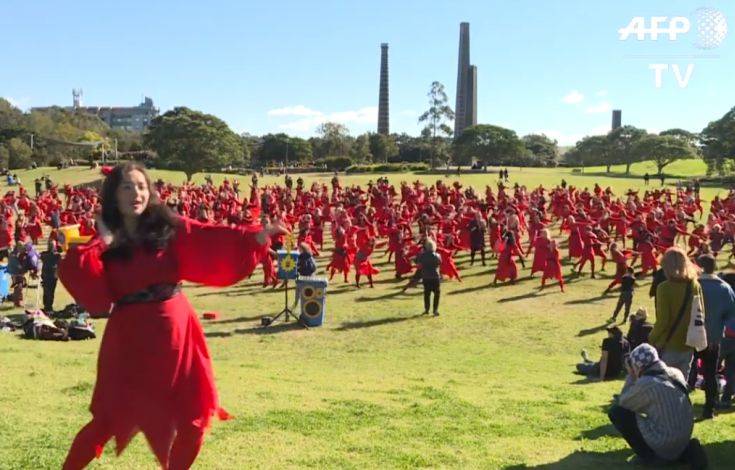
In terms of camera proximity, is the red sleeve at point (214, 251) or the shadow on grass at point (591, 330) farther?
the shadow on grass at point (591, 330)

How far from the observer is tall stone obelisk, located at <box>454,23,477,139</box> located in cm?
12962

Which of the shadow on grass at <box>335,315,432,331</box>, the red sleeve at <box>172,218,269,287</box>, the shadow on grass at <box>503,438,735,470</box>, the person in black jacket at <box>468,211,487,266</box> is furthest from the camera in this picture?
the person in black jacket at <box>468,211,487,266</box>

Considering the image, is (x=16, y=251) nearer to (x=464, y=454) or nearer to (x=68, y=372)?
(x=68, y=372)

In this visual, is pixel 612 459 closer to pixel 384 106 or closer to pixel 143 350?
pixel 143 350

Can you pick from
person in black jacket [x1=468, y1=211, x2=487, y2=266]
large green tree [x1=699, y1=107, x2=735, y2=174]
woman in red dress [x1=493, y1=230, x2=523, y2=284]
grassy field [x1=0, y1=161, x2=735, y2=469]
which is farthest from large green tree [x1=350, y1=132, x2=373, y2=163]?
grassy field [x1=0, y1=161, x2=735, y2=469]

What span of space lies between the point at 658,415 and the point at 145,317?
3.80 meters

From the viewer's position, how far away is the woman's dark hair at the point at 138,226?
3443 millimetres

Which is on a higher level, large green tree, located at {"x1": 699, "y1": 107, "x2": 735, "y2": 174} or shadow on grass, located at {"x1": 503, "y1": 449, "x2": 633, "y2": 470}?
large green tree, located at {"x1": 699, "y1": 107, "x2": 735, "y2": 174}

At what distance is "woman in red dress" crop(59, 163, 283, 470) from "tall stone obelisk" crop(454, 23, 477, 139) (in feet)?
422

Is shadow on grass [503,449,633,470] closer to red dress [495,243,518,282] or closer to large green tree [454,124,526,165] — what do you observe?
red dress [495,243,518,282]

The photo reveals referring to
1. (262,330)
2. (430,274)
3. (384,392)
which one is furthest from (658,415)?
(430,274)

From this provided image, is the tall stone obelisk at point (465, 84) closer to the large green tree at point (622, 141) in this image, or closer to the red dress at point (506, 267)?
the large green tree at point (622, 141)

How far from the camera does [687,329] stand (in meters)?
5.75

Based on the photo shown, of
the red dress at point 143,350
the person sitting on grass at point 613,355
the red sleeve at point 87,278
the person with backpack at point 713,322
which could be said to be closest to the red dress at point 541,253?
the person sitting on grass at point 613,355
